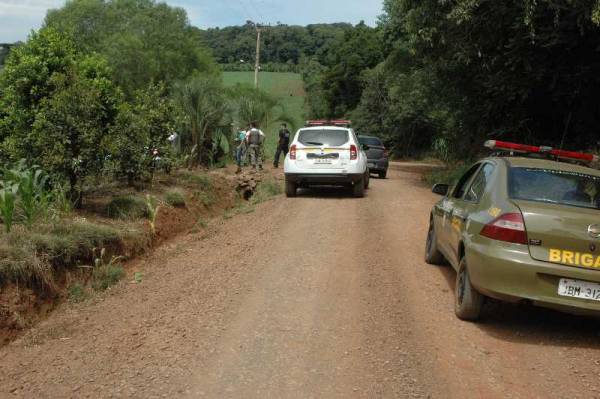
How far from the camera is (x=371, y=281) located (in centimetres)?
730

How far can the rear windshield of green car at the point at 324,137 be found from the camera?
46.1ft

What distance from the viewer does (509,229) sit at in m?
5.24

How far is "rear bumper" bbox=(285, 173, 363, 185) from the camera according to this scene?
45.6ft

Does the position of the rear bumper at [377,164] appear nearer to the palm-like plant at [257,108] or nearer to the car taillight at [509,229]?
the palm-like plant at [257,108]

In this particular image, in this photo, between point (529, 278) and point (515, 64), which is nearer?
point (529, 278)

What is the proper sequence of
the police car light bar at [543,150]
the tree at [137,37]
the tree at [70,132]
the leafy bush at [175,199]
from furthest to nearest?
1. the tree at [137,37]
2. the leafy bush at [175,199]
3. the tree at [70,132]
4. the police car light bar at [543,150]

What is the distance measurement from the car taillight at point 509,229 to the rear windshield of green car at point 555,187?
0.40 m

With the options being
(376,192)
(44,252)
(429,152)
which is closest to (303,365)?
(44,252)

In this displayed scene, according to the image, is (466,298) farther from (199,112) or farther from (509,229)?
(199,112)

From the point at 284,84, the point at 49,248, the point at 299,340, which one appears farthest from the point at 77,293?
the point at 284,84

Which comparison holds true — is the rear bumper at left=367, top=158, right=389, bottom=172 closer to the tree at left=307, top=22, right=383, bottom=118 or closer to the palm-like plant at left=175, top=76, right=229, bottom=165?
the palm-like plant at left=175, top=76, right=229, bottom=165

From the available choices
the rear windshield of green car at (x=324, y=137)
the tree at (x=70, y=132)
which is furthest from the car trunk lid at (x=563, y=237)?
the rear windshield of green car at (x=324, y=137)

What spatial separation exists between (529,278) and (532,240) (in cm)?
33

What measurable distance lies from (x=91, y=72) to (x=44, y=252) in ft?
39.2
